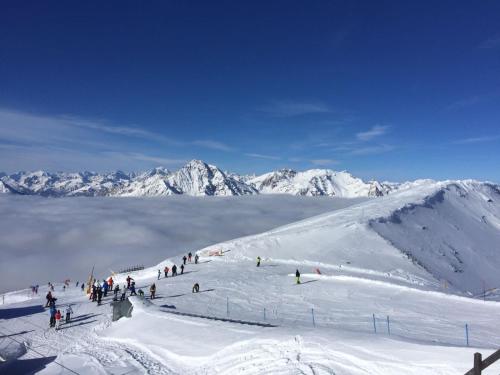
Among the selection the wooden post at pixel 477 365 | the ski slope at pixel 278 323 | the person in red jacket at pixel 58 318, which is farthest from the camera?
the person in red jacket at pixel 58 318

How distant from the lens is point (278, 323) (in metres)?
20.4

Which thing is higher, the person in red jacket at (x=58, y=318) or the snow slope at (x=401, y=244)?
the snow slope at (x=401, y=244)

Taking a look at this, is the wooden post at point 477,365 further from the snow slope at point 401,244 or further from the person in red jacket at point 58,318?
the snow slope at point 401,244

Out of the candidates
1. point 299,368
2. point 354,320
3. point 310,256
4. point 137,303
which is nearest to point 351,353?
point 299,368

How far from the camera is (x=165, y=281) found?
39.0 meters

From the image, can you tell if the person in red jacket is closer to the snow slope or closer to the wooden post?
the wooden post

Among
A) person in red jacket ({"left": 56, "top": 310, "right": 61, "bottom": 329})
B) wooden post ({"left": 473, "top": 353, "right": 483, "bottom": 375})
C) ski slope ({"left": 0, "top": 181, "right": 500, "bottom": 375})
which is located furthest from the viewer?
person in red jacket ({"left": 56, "top": 310, "right": 61, "bottom": 329})

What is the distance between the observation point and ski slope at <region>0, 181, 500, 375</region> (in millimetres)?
13258

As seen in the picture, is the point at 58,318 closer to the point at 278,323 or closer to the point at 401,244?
the point at 278,323

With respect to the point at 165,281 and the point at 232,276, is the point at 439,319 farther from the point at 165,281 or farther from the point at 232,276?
the point at 165,281

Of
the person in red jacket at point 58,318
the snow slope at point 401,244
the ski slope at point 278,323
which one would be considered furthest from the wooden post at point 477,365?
the snow slope at point 401,244

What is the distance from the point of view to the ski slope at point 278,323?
1326 cm

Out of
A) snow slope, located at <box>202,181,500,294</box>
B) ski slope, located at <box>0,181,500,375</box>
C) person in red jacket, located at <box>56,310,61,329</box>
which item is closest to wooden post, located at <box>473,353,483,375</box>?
ski slope, located at <box>0,181,500,375</box>

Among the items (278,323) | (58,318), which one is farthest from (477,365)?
(58,318)
